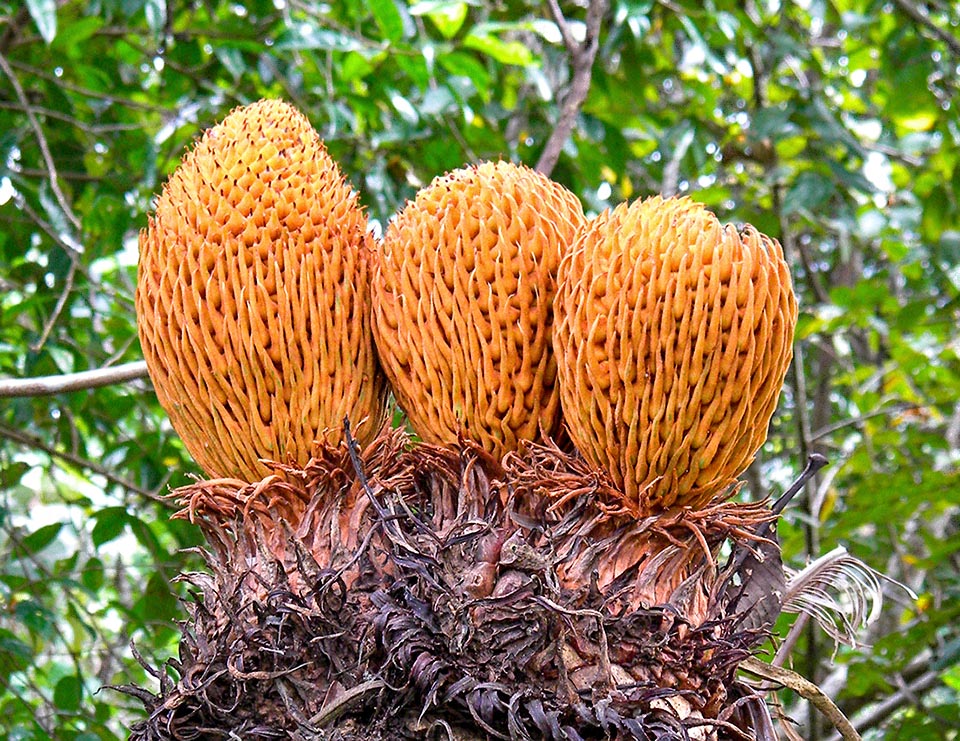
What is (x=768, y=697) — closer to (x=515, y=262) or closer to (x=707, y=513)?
(x=707, y=513)

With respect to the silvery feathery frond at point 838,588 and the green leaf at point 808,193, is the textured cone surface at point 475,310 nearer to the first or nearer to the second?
the silvery feathery frond at point 838,588

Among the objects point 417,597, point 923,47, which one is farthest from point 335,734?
point 923,47

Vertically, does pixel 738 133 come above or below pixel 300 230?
below

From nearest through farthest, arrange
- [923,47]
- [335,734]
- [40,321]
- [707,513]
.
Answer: [335,734]
[707,513]
[40,321]
[923,47]

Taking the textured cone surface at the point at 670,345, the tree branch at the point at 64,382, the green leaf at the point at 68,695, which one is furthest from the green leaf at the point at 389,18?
the green leaf at the point at 68,695

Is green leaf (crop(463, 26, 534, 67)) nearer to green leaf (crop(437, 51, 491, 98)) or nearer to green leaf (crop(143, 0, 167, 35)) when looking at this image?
green leaf (crop(437, 51, 491, 98))

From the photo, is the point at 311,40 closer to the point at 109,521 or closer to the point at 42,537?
the point at 109,521

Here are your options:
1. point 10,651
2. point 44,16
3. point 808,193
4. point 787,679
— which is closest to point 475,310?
point 787,679
